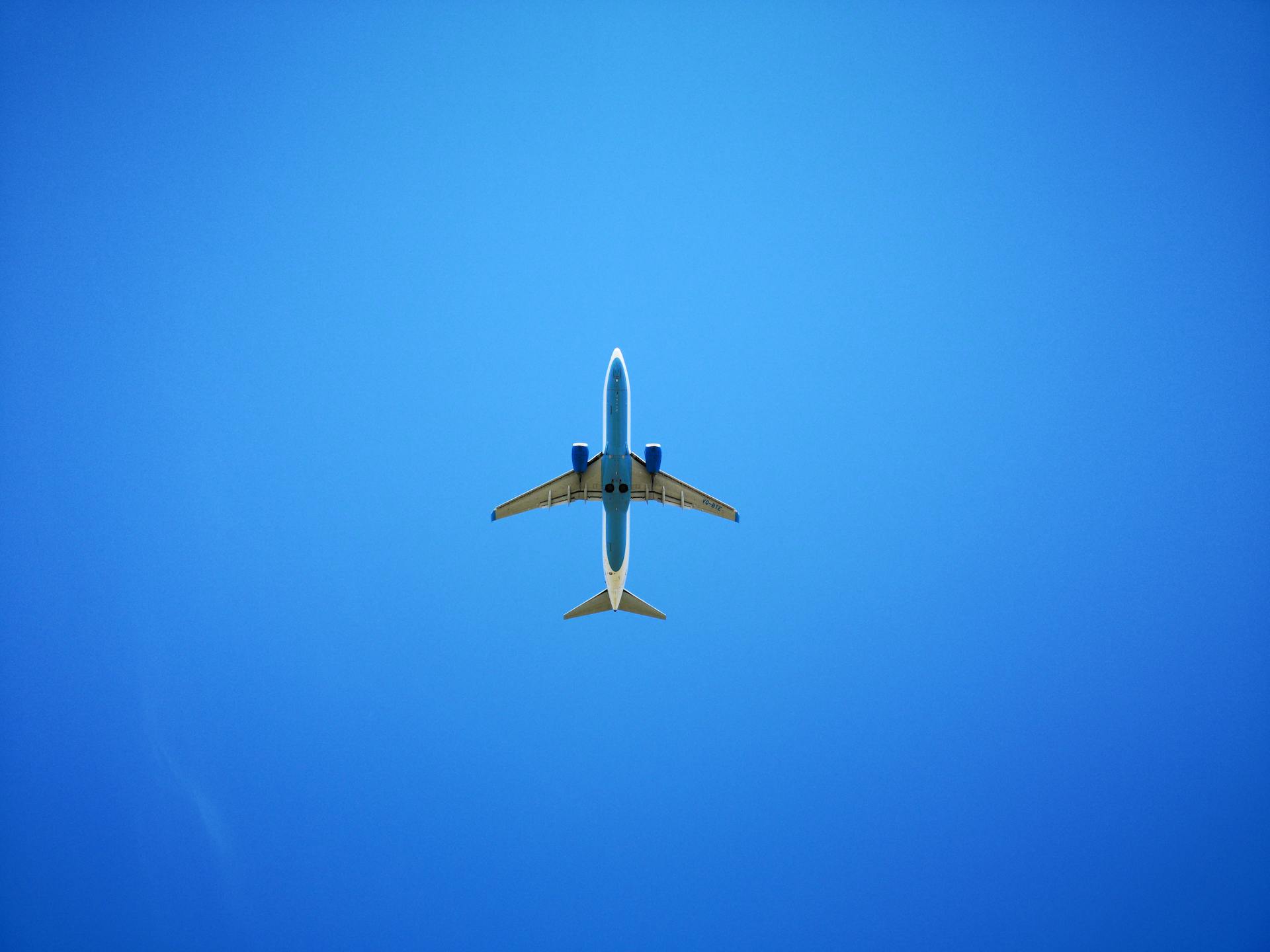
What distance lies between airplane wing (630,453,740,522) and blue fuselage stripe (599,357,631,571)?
265 centimetres

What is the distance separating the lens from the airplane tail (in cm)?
5472

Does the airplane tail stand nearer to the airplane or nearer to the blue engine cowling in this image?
the airplane

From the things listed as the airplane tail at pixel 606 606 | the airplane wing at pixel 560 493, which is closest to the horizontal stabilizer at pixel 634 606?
the airplane tail at pixel 606 606

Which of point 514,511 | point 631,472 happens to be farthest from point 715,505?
point 514,511

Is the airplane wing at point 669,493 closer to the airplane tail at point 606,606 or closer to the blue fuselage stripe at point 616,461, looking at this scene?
the blue fuselage stripe at point 616,461

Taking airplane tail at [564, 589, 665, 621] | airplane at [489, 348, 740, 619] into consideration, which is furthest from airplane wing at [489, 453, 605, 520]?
airplane tail at [564, 589, 665, 621]

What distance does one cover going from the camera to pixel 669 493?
2085 inches

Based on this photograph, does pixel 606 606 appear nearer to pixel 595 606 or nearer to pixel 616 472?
pixel 595 606

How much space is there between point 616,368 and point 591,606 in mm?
16262

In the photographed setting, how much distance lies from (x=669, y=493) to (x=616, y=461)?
6140 mm

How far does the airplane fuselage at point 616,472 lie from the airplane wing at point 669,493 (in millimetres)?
2307

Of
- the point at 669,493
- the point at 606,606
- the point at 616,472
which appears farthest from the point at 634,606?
the point at 616,472

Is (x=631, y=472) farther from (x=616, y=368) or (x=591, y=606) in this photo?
(x=591, y=606)

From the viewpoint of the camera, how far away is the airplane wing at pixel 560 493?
5175cm
